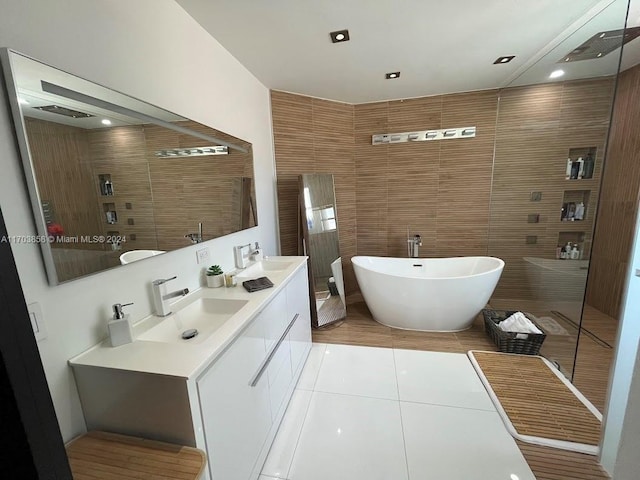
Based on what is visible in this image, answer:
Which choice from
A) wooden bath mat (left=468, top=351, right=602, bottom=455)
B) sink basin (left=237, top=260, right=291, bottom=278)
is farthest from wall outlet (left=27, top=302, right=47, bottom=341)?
wooden bath mat (left=468, top=351, right=602, bottom=455)

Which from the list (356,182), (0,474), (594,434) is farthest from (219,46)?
(594,434)

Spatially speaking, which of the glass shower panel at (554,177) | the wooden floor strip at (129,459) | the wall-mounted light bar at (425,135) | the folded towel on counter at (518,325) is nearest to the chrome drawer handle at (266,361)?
the wooden floor strip at (129,459)

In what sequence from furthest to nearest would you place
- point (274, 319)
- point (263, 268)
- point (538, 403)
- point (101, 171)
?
point (263, 268) → point (538, 403) → point (274, 319) → point (101, 171)

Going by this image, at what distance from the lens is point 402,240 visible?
3.75 meters

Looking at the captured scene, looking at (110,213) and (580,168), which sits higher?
(580,168)

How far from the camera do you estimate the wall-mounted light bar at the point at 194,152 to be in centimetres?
153

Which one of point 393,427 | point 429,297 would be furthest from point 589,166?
point 393,427

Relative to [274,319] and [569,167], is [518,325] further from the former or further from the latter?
[274,319]

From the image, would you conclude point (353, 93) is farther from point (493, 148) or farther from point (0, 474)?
point (0, 474)

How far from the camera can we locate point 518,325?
263cm

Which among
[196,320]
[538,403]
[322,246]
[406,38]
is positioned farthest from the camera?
[322,246]

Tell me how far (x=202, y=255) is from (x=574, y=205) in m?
3.65

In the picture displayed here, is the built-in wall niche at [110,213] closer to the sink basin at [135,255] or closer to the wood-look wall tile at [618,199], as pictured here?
the sink basin at [135,255]

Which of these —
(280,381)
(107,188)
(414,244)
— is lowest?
(280,381)
